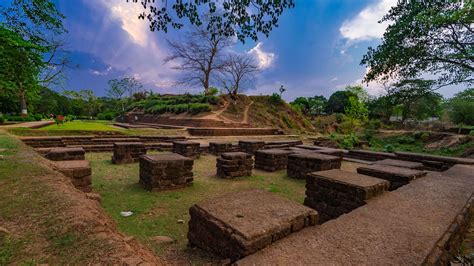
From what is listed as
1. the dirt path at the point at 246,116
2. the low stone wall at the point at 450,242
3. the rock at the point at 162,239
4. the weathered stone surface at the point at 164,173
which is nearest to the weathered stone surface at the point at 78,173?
the weathered stone surface at the point at 164,173

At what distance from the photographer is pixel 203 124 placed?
18438 millimetres

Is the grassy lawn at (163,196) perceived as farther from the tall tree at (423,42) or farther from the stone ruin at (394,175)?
the tall tree at (423,42)

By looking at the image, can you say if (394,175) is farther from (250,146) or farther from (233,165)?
(250,146)

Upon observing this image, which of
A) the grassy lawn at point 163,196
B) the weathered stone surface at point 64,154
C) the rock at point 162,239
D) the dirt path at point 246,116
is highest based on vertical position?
the dirt path at point 246,116

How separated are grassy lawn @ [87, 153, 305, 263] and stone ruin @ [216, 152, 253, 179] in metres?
0.20

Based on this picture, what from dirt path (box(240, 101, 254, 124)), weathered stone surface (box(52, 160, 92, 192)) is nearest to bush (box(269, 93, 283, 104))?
dirt path (box(240, 101, 254, 124))

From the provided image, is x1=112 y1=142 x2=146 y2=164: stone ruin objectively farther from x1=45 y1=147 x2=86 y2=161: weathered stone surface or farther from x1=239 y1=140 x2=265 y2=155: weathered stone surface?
x1=239 y1=140 x2=265 y2=155: weathered stone surface

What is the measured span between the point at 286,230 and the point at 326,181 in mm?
1711

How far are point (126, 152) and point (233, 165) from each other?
3654 mm

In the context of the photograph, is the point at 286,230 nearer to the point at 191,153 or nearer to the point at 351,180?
the point at 351,180

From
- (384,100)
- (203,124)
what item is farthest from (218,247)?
(203,124)

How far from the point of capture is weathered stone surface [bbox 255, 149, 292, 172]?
7.11 meters

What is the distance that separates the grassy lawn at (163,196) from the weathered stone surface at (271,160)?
263mm

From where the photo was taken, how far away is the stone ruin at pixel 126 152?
7.13 m
